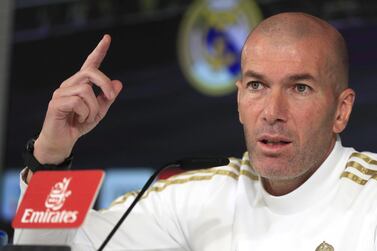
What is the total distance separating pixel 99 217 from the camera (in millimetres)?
2156

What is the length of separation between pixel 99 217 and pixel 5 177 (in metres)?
2.15

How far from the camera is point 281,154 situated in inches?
76.4

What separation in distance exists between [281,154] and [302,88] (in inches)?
6.4

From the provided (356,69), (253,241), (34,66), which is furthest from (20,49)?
(253,241)

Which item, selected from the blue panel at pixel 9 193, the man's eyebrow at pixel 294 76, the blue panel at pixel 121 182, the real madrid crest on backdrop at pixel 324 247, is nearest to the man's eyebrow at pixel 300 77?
the man's eyebrow at pixel 294 76

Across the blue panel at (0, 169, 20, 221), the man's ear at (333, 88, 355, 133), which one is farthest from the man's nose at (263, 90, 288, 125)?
the blue panel at (0, 169, 20, 221)

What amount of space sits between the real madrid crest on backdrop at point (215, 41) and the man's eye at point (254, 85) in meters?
1.57

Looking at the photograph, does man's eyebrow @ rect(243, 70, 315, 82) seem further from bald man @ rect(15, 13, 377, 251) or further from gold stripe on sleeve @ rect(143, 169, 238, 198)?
gold stripe on sleeve @ rect(143, 169, 238, 198)

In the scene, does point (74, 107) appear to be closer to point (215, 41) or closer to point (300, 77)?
point (300, 77)

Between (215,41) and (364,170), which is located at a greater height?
(215,41)

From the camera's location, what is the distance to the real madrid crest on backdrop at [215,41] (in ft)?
11.8

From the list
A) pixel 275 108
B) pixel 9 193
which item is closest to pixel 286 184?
pixel 275 108

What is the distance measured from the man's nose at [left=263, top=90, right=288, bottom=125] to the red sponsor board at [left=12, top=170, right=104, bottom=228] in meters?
0.56

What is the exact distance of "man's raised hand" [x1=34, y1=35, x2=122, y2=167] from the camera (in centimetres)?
180
